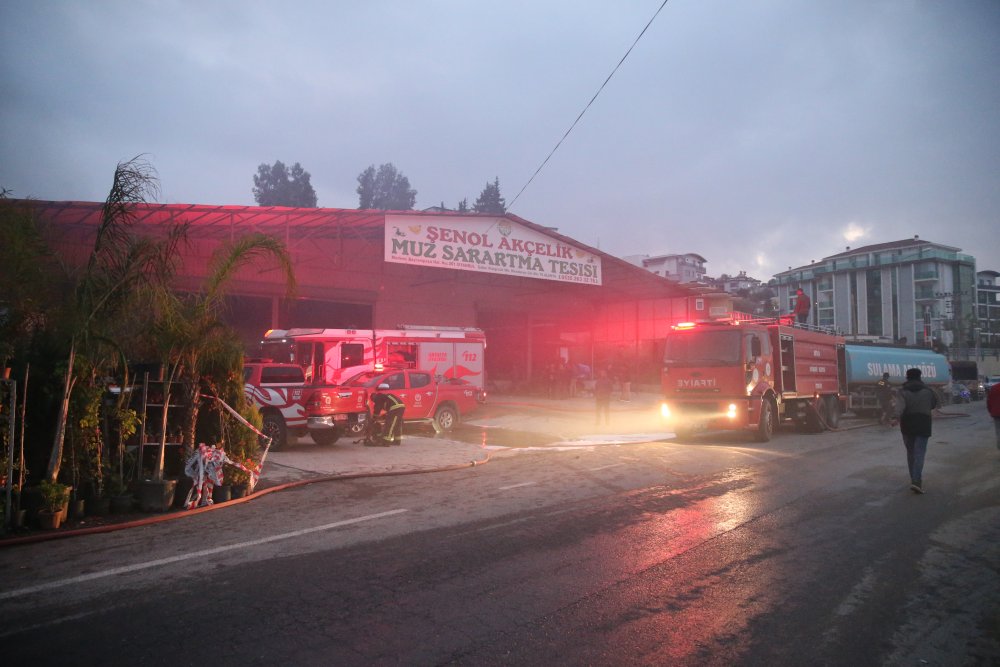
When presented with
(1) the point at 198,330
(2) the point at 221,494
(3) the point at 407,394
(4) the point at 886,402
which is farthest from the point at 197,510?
(4) the point at 886,402

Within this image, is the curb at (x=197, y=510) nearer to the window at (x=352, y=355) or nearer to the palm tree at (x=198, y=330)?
the palm tree at (x=198, y=330)

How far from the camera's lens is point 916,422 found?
895 centimetres

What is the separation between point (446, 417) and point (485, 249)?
801cm

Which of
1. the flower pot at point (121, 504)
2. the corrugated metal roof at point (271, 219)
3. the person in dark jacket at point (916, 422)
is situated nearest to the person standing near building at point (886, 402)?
the corrugated metal roof at point (271, 219)

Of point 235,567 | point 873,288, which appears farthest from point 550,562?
point 873,288

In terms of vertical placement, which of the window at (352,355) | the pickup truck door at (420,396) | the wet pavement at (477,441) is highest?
the window at (352,355)

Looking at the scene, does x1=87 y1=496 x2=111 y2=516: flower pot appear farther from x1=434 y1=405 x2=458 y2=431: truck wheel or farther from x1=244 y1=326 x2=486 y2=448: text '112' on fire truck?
x1=434 y1=405 x2=458 y2=431: truck wheel

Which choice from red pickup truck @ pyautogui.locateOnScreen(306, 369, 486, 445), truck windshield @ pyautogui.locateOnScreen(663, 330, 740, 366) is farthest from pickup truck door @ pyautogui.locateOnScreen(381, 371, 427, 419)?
truck windshield @ pyautogui.locateOnScreen(663, 330, 740, 366)

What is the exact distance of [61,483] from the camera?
24.2 feet

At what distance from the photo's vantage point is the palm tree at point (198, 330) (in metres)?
8.10

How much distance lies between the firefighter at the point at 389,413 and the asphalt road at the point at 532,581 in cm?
513

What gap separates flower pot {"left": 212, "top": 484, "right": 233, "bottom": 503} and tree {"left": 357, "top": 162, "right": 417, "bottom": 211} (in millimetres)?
67628

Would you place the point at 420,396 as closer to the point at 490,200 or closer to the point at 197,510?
the point at 197,510

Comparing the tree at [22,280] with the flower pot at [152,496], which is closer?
the tree at [22,280]
